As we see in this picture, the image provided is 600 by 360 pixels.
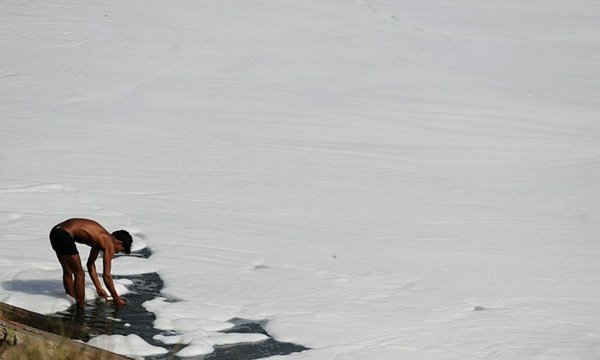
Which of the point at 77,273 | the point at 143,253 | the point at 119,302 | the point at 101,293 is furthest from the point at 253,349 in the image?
the point at 143,253

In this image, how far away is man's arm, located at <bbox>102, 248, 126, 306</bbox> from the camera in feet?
27.1

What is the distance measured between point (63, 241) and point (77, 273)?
34 cm

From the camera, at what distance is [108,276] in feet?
27.5

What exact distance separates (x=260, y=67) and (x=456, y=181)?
26.4 feet

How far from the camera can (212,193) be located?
13.5 meters

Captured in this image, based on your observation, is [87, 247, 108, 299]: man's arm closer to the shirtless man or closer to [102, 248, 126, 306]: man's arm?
the shirtless man

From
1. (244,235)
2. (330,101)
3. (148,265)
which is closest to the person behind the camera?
(148,265)

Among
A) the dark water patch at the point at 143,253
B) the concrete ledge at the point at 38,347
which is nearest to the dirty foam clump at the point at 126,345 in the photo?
the concrete ledge at the point at 38,347

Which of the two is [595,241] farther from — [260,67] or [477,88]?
[260,67]

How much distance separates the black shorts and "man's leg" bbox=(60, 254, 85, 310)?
0.05 m

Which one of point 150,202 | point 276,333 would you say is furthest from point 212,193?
point 276,333

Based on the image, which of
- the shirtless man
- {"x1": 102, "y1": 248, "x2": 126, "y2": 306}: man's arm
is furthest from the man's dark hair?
{"x1": 102, "y1": 248, "x2": 126, "y2": 306}: man's arm

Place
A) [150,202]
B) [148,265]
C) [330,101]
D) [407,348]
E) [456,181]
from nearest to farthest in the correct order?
[407,348] < [148,265] < [150,202] < [456,181] < [330,101]

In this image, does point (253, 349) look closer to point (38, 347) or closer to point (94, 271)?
point (94, 271)
